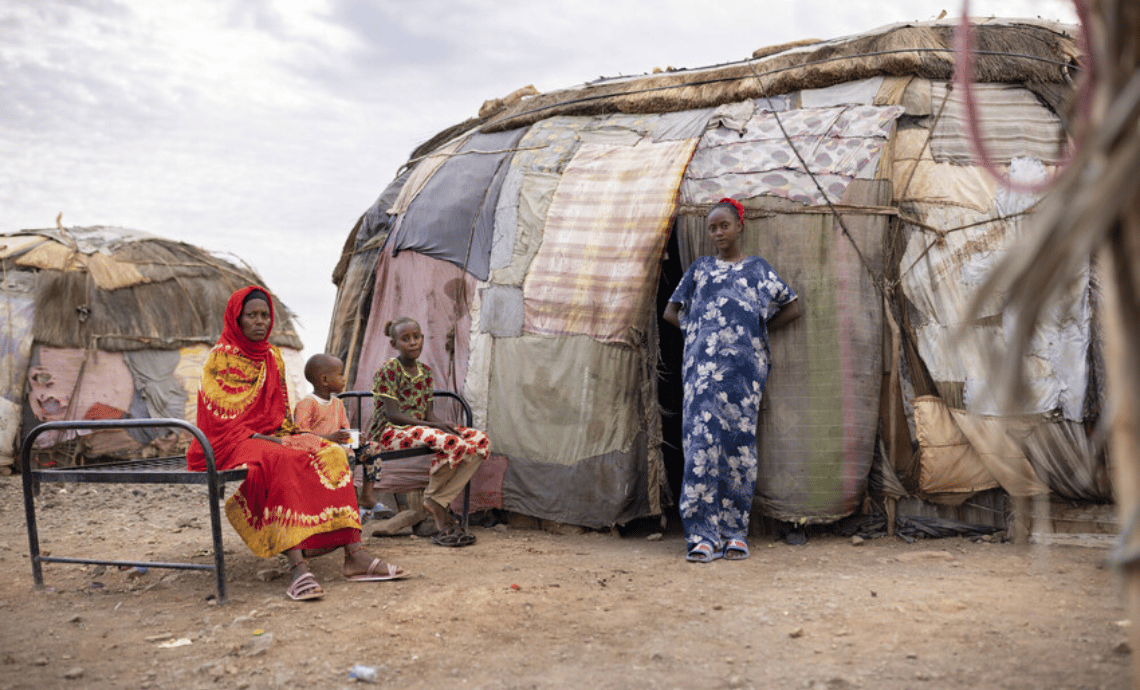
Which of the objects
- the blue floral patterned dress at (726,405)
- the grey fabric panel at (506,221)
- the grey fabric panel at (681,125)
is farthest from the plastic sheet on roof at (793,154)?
the grey fabric panel at (506,221)

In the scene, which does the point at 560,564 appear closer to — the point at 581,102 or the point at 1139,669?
the point at 1139,669

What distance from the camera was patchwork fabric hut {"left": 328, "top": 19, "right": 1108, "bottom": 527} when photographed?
4703mm

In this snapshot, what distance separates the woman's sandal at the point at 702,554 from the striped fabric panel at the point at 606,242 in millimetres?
1326

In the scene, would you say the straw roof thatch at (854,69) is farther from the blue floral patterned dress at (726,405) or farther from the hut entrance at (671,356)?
the blue floral patterned dress at (726,405)

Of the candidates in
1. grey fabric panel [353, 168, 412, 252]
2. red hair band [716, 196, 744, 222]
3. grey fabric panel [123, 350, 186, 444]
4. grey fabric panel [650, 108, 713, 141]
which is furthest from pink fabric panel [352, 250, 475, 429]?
grey fabric panel [123, 350, 186, 444]

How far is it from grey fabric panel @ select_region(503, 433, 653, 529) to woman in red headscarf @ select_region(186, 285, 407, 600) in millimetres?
1460

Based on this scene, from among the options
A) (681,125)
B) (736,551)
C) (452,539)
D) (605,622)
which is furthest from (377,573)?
(681,125)

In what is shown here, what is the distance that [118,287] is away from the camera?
10523mm

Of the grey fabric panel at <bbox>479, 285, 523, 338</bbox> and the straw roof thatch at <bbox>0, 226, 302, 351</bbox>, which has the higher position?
the straw roof thatch at <bbox>0, 226, 302, 351</bbox>

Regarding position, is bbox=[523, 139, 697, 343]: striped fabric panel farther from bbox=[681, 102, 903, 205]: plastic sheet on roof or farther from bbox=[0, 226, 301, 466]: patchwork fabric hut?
bbox=[0, 226, 301, 466]: patchwork fabric hut

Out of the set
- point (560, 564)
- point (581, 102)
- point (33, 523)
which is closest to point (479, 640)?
point (560, 564)

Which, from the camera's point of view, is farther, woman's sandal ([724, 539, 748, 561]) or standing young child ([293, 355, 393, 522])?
standing young child ([293, 355, 393, 522])

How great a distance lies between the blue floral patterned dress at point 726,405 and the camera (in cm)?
466

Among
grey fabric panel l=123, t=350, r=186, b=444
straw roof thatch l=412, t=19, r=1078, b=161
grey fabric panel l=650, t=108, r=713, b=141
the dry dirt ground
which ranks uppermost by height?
straw roof thatch l=412, t=19, r=1078, b=161
